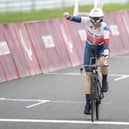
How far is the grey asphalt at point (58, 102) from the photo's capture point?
546 inches

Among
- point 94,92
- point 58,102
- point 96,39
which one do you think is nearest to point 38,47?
point 58,102

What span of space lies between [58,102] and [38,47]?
5.86 meters

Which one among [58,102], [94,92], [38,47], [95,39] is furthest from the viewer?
[38,47]

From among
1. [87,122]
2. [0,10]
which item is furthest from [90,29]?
[0,10]

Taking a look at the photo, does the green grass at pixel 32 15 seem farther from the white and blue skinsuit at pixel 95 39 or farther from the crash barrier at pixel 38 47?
the white and blue skinsuit at pixel 95 39

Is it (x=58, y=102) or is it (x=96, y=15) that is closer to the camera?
(x=96, y=15)

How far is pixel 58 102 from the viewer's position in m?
16.8

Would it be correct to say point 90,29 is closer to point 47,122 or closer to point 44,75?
point 47,122

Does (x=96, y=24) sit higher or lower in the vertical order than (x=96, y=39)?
higher

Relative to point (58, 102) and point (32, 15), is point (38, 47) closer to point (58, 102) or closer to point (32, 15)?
point (58, 102)

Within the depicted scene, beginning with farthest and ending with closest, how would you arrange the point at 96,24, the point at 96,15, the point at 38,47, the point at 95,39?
the point at 38,47 < the point at 95,39 < the point at 96,24 < the point at 96,15

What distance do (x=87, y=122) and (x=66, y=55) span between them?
32.2 feet

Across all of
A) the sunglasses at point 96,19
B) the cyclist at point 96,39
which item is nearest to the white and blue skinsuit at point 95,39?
the cyclist at point 96,39

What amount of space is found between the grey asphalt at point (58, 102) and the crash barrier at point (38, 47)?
0.29 m
